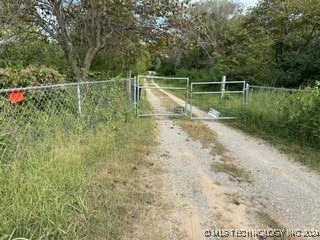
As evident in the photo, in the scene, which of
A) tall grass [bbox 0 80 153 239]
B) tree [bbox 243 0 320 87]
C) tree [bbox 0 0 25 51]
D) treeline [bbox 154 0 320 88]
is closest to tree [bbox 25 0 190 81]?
tree [bbox 0 0 25 51]

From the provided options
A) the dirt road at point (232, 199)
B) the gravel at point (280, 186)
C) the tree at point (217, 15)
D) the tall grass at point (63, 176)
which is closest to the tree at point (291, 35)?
the tree at point (217, 15)

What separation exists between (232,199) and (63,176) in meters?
2.09

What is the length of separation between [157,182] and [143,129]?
3.63 meters

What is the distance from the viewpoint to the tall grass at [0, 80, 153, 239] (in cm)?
281

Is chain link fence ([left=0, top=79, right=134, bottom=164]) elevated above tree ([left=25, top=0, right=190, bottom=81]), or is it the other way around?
tree ([left=25, top=0, right=190, bottom=81])

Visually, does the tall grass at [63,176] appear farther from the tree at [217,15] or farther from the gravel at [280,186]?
the tree at [217,15]

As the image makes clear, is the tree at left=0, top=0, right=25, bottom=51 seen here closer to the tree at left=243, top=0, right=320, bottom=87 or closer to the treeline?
the treeline

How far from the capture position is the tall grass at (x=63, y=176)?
281cm

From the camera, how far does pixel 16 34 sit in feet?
29.5

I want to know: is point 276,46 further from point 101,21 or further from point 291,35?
point 101,21

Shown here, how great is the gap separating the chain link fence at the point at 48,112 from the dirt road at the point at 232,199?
1.59m

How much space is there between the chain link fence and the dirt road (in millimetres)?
1590

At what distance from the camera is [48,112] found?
15.1 feet

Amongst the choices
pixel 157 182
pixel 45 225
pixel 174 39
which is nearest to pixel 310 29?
pixel 174 39
